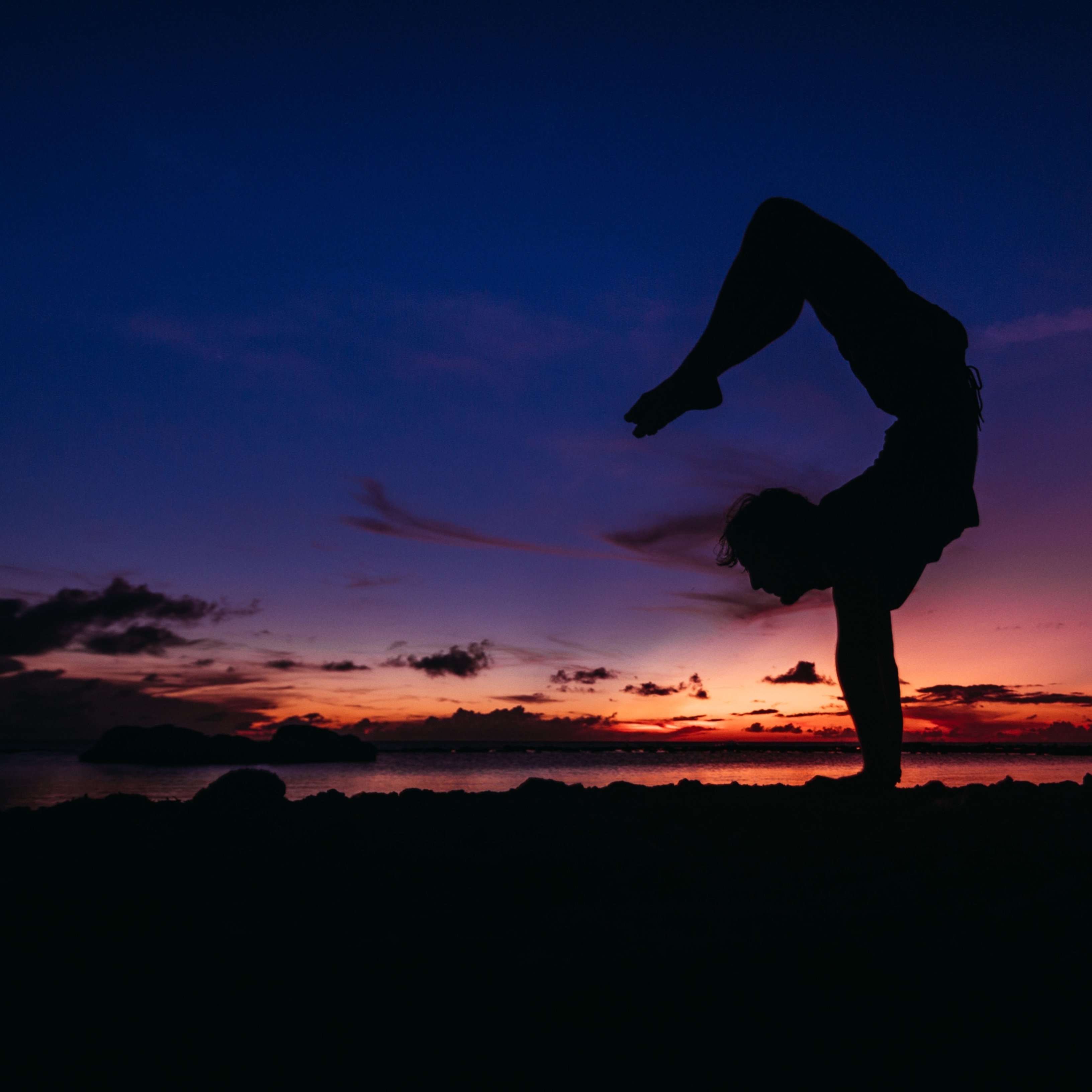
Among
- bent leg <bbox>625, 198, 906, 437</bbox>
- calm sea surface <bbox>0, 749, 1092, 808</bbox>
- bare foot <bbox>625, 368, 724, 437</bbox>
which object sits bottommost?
calm sea surface <bbox>0, 749, 1092, 808</bbox>

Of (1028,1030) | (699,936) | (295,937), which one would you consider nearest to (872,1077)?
(1028,1030)

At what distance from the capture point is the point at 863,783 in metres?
2.96

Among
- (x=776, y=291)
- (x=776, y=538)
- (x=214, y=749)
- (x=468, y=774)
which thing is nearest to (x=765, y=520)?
(x=776, y=538)

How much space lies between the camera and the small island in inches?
3108

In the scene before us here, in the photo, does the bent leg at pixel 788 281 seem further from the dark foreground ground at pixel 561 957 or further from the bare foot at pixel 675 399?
the dark foreground ground at pixel 561 957

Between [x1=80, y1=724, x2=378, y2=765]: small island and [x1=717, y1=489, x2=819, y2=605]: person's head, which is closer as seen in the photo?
[x1=717, y1=489, x2=819, y2=605]: person's head

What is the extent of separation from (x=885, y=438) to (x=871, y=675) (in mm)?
1013

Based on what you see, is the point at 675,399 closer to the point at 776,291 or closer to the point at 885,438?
the point at 776,291

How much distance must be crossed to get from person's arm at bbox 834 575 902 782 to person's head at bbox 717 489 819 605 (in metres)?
0.21

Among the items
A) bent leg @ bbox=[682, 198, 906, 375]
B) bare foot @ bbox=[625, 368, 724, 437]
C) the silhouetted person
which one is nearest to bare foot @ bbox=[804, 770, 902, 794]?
the silhouetted person

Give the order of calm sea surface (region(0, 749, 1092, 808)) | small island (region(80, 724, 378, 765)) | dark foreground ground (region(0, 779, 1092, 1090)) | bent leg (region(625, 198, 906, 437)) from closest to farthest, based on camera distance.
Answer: dark foreground ground (region(0, 779, 1092, 1090)), bent leg (region(625, 198, 906, 437)), calm sea surface (region(0, 749, 1092, 808)), small island (region(80, 724, 378, 765))

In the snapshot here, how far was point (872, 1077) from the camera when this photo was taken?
88cm

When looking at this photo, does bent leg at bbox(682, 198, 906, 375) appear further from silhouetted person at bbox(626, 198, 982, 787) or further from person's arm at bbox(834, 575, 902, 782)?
person's arm at bbox(834, 575, 902, 782)

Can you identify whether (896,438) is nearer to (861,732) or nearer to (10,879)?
(861,732)
